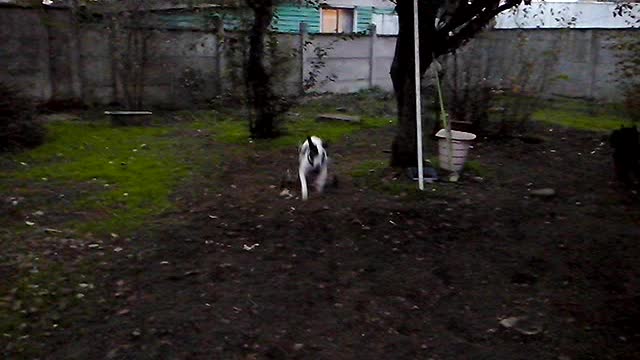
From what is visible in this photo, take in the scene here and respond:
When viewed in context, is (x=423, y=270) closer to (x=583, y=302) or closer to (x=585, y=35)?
(x=583, y=302)

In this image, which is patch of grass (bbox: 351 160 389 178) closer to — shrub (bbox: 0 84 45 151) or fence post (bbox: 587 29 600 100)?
shrub (bbox: 0 84 45 151)

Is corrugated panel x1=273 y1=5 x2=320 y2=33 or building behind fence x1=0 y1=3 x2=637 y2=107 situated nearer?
building behind fence x1=0 y1=3 x2=637 y2=107

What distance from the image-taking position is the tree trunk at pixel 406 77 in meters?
6.64

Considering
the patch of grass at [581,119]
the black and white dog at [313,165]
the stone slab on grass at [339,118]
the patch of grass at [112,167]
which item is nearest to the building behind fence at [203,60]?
the patch of grass at [581,119]

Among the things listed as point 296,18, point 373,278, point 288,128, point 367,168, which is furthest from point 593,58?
point 373,278

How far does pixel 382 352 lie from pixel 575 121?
9.68 meters

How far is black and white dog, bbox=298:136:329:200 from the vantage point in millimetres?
6121

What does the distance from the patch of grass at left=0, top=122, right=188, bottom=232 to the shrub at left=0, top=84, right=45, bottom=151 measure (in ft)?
0.66

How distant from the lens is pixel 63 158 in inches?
319

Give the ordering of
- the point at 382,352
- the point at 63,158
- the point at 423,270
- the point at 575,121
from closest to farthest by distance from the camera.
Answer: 1. the point at 382,352
2. the point at 423,270
3. the point at 63,158
4. the point at 575,121

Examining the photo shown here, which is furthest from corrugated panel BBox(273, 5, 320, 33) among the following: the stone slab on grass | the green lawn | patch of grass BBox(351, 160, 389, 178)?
patch of grass BBox(351, 160, 389, 178)

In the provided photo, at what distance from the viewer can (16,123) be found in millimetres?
8555

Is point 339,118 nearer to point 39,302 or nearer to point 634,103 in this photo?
point 634,103

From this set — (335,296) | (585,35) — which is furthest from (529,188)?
(585,35)
